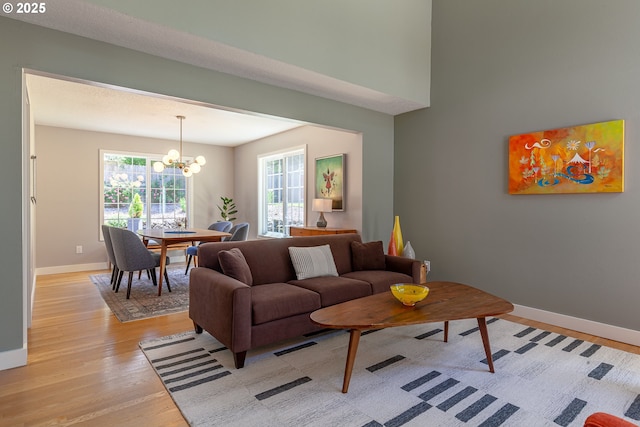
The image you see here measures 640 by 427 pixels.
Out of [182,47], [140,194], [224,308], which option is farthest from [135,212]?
[224,308]

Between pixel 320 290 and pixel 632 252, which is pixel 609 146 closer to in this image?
pixel 632 252

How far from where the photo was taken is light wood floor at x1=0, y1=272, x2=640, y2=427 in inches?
73.3

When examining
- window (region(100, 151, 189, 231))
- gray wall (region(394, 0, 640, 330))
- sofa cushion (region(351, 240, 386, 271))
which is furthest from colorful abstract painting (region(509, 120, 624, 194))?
window (region(100, 151, 189, 231))

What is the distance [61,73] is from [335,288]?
268 centimetres

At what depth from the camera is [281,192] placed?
660 cm

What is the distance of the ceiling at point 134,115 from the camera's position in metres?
4.03

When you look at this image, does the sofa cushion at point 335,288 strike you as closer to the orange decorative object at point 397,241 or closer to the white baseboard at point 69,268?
the orange decorative object at point 397,241

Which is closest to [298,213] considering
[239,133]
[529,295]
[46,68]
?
[239,133]

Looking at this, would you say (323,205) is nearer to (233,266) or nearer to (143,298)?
(233,266)

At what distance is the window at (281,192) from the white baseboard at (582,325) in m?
3.59

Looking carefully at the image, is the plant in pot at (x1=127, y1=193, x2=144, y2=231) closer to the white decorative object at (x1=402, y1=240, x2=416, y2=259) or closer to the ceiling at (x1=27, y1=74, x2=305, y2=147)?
the ceiling at (x1=27, y1=74, x2=305, y2=147)

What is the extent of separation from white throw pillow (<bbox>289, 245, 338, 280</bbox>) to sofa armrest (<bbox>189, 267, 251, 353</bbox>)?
0.77 meters

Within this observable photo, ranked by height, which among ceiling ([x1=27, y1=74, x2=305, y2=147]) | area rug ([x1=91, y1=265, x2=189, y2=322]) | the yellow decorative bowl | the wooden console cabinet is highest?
ceiling ([x1=27, y1=74, x2=305, y2=147])

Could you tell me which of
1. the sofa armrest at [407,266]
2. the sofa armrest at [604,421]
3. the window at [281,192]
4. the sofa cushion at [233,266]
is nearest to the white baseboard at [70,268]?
the window at [281,192]
